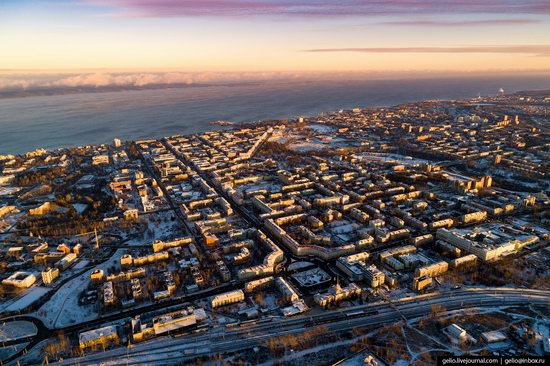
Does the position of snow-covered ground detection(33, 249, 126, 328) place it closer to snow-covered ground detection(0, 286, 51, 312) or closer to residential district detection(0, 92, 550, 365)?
residential district detection(0, 92, 550, 365)

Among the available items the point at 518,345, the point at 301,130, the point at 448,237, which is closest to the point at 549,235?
the point at 448,237

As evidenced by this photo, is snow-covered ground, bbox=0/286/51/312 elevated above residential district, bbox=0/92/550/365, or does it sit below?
below

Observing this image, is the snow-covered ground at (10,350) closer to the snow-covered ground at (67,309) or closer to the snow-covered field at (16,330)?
the snow-covered field at (16,330)

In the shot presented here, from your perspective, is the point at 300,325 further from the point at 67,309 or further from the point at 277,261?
the point at 67,309

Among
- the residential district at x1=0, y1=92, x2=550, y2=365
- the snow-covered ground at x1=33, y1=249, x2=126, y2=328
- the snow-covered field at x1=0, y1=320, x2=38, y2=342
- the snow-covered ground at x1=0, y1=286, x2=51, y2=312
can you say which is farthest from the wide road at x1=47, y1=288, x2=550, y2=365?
the snow-covered ground at x1=0, y1=286, x2=51, y2=312

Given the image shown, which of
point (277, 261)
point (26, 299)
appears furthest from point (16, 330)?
point (277, 261)

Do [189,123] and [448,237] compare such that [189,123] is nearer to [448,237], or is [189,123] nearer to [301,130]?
[301,130]
